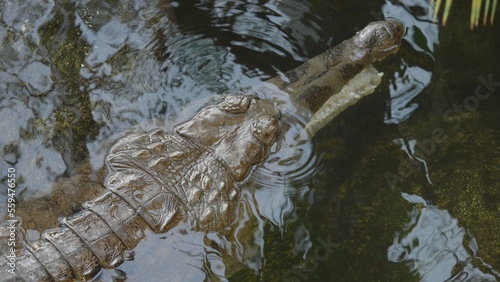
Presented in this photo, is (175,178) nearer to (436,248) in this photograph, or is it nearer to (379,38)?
(436,248)

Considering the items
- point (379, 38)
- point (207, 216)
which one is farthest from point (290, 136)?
point (379, 38)

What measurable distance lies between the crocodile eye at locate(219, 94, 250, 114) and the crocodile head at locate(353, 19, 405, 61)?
109cm

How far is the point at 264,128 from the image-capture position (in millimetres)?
3916

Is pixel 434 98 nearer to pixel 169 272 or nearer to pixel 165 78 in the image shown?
pixel 165 78

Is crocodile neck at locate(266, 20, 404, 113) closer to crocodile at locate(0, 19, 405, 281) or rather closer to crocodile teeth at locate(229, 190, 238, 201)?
crocodile at locate(0, 19, 405, 281)

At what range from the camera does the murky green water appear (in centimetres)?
373

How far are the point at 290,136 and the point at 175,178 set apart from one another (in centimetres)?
88

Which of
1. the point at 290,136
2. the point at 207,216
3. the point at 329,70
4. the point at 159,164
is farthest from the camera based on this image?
the point at 329,70

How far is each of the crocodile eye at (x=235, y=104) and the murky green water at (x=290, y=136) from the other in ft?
1.10

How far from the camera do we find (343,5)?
4.84 meters

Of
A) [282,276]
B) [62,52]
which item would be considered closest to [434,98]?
[282,276]

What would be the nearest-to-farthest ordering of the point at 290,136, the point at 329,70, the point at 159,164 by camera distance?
the point at 159,164 < the point at 290,136 < the point at 329,70

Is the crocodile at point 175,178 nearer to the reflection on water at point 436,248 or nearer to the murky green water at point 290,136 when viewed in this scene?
the murky green water at point 290,136

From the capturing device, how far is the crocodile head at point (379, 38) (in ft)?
14.7
